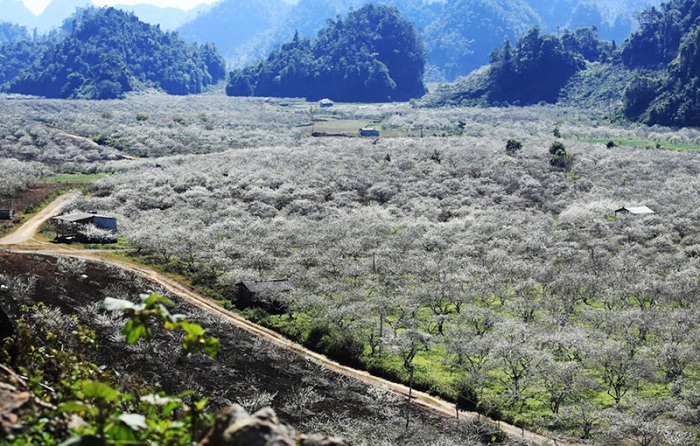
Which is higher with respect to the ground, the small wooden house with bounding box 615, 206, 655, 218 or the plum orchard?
the small wooden house with bounding box 615, 206, 655, 218

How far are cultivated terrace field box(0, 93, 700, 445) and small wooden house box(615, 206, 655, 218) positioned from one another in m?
1.54

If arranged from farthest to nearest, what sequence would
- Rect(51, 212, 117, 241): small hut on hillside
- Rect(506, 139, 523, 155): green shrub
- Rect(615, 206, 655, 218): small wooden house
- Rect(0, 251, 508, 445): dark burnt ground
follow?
Rect(506, 139, 523, 155): green shrub < Rect(615, 206, 655, 218): small wooden house < Rect(51, 212, 117, 241): small hut on hillside < Rect(0, 251, 508, 445): dark burnt ground

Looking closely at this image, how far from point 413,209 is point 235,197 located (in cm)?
2457

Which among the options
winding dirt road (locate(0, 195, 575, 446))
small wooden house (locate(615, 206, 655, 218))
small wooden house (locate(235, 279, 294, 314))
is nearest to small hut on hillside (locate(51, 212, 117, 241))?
winding dirt road (locate(0, 195, 575, 446))

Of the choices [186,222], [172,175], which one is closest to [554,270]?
[186,222]

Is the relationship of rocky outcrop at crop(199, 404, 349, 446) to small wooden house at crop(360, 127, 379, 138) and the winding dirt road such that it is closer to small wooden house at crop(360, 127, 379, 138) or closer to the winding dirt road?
the winding dirt road

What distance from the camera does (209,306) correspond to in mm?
53312

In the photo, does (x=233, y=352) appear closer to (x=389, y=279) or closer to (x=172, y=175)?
(x=389, y=279)

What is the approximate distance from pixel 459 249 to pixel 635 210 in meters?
24.2

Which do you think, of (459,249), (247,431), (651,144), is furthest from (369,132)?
(247,431)

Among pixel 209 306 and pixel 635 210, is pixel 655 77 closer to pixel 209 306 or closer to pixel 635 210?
pixel 635 210

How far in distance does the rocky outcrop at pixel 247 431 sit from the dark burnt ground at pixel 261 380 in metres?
21.4

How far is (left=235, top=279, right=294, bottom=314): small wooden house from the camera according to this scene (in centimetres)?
5172

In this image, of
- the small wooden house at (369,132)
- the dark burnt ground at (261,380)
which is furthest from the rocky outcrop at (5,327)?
the small wooden house at (369,132)
